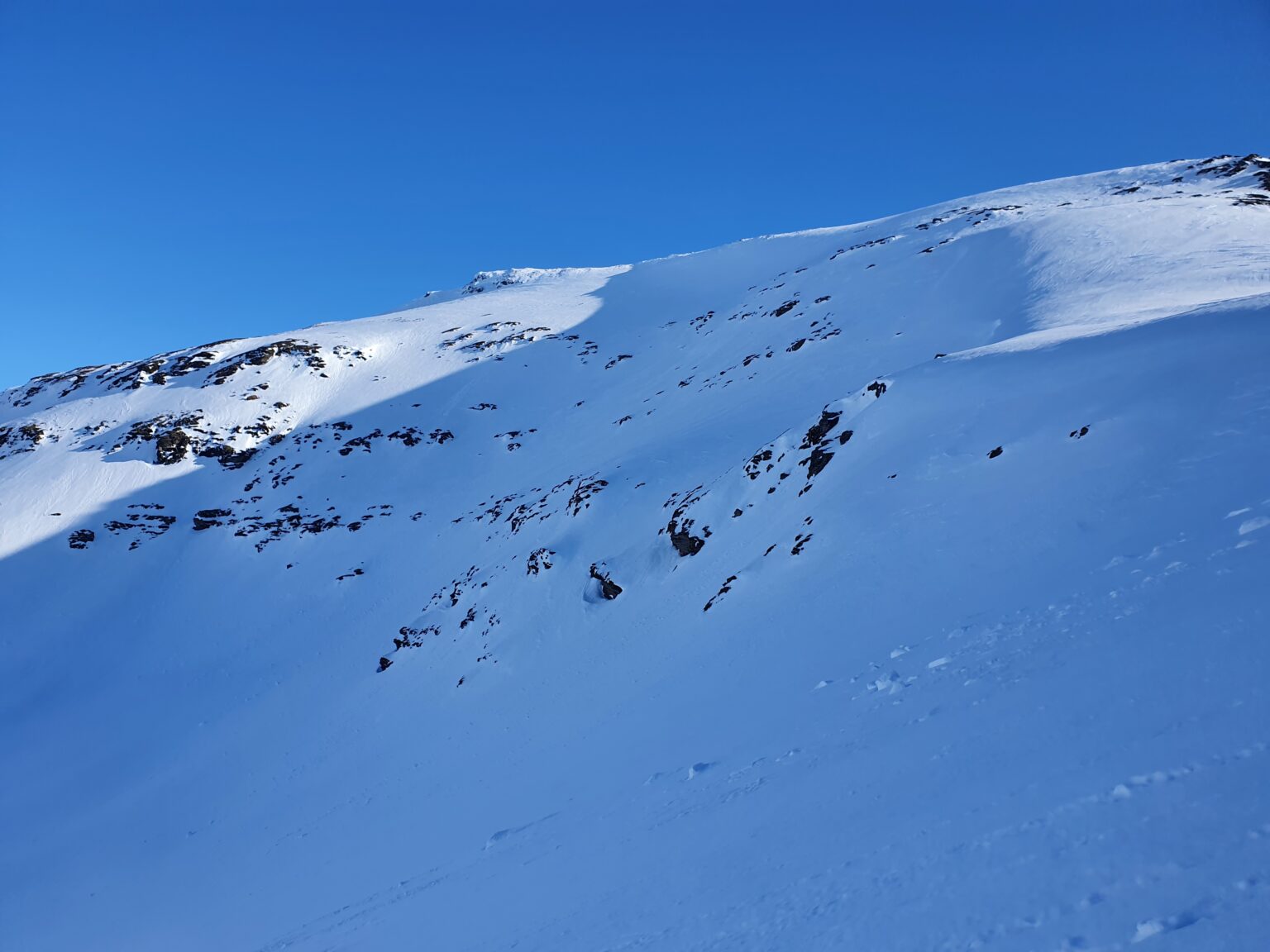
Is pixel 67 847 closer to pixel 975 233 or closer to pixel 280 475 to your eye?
pixel 280 475

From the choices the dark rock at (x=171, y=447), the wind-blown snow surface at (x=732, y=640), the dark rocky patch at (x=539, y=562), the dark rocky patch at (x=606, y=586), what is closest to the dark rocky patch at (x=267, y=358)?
the dark rock at (x=171, y=447)

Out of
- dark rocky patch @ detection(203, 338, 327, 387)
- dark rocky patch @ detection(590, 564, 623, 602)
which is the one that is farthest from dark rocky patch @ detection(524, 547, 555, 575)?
dark rocky patch @ detection(203, 338, 327, 387)

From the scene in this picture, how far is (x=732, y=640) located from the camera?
13.7 m

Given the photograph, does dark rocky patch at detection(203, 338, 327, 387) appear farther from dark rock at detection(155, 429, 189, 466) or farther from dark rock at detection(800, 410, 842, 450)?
dark rock at detection(800, 410, 842, 450)

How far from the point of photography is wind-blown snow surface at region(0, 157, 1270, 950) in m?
5.43

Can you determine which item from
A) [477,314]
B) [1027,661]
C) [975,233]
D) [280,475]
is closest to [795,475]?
[1027,661]

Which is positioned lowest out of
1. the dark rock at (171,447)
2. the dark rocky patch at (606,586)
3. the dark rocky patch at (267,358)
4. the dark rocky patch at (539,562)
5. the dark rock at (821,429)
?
the dark rocky patch at (606,586)

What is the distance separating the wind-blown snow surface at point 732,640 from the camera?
17.8 ft

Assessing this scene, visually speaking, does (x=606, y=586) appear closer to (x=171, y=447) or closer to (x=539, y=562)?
(x=539, y=562)

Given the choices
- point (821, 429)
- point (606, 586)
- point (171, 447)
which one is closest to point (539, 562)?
point (606, 586)

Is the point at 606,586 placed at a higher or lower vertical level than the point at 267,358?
lower

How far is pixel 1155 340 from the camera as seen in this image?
45.8 ft

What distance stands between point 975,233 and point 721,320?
57.0 feet

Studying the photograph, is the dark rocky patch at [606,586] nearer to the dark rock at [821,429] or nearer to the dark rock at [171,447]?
the dark rock at [821,429]
